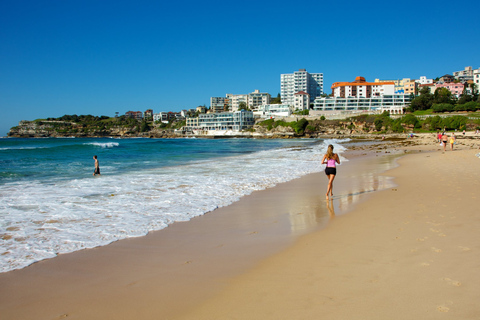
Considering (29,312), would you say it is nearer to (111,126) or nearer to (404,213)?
(404,213)

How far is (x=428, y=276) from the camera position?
11.8ft

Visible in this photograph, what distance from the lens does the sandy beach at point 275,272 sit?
312cm

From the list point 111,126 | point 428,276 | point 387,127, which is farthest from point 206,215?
point 111,126

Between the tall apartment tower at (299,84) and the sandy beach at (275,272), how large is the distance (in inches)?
5577

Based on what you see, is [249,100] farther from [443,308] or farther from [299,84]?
[443,308]

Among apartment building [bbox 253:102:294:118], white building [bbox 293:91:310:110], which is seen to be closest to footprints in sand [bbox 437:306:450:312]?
apartment building [bbox 253:102:294:118]

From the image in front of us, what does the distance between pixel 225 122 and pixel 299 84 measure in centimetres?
4264

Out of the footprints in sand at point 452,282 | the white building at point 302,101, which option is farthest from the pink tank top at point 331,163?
the white building at point 302,101

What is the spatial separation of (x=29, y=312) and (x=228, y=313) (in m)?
2.07

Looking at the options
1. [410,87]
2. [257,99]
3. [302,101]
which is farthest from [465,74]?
[257,99]

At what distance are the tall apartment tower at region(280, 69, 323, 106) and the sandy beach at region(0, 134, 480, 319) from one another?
142 meters

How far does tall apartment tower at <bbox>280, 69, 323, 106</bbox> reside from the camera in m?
148

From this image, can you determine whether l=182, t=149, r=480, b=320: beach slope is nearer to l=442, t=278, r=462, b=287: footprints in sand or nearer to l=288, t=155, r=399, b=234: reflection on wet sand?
l=442, t=278, r=462, b=287: footprints in sand

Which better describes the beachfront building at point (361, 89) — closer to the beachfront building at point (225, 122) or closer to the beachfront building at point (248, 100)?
the beachfront building at point (225, 122)
